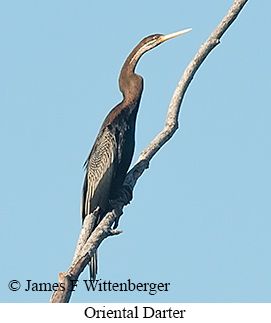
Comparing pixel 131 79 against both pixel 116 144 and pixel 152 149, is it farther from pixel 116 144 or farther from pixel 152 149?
pixel 152 149

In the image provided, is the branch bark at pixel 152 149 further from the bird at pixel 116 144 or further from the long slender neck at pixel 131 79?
the long slender neck at pixel 131 79

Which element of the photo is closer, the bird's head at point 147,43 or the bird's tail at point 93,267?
the bird's tail at point 93,267

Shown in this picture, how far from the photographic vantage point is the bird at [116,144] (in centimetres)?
838

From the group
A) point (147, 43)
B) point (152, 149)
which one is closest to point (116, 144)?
point (152, 149)

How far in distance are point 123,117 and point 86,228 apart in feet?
4.76

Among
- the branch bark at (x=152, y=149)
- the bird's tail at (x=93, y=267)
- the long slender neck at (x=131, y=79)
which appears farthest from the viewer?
the long slender neck at (x=131, y=79)

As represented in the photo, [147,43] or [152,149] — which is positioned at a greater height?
[147,43]

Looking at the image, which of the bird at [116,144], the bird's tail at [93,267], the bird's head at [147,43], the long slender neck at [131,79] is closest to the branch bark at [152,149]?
the bird at [116,144]

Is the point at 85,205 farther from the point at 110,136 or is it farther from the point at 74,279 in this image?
the point at 74,279

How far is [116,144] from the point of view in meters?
8.58

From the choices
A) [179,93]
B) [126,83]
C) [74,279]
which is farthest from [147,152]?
[74,279]

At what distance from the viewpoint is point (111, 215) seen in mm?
7832

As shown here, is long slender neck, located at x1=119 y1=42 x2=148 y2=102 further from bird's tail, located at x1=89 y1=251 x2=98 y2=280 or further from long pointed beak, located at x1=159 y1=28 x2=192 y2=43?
bird's tail, located at x1=89 y1=251 x2=98 y2=280

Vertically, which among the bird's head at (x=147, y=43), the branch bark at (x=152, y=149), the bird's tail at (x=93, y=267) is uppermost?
the bird's head at (x=147, y=43)
